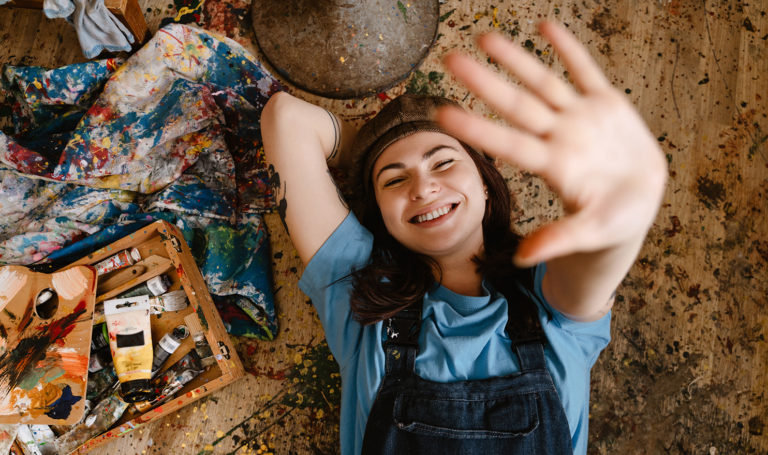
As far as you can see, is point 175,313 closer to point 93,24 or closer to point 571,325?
point 93,24

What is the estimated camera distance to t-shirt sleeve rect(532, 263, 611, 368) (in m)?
1.07

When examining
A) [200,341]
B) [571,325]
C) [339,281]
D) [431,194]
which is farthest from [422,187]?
[200,341]

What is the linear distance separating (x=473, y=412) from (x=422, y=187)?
1.80 feet

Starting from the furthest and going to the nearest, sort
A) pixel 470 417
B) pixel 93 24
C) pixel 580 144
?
pixel 93 24, pixel 470 417, pixel 580 144

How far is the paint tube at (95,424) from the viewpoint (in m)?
1.37

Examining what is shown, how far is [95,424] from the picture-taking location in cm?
137

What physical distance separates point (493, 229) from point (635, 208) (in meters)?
0.80

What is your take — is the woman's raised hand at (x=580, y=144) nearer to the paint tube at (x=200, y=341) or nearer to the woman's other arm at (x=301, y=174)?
the woman's other arm at (x=301, y=174)

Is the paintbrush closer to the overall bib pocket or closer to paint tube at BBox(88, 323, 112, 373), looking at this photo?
paint tube at BBox(88, 323, 112, 373)

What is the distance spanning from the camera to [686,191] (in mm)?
1583

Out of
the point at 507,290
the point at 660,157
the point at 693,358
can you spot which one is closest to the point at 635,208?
the point at 660,157

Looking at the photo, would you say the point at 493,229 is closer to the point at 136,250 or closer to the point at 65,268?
the point at 136,250

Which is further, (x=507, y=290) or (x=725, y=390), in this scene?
(x=725, y=390)

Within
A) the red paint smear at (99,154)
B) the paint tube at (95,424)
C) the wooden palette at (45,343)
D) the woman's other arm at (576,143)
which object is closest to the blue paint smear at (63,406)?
the wooden palette at (45,343)
